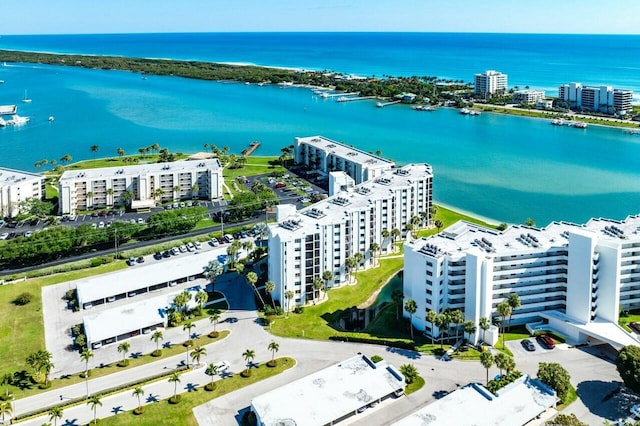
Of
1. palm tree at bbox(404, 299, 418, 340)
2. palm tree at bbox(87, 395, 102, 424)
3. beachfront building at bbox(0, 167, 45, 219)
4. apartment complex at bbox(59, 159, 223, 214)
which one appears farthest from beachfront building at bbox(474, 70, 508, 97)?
palm tree at bbox(87, 395, 102, 424)

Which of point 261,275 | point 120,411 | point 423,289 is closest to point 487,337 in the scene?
point 423,289

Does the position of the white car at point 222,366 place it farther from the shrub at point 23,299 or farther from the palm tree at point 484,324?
the shrub at point 23,299

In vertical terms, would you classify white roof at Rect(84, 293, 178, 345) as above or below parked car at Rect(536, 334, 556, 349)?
above

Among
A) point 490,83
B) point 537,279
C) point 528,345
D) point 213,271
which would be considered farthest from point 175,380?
point 490,83

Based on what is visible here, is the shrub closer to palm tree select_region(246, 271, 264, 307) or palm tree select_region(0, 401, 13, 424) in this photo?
palm tree select_region(0, 401, 13, 424)

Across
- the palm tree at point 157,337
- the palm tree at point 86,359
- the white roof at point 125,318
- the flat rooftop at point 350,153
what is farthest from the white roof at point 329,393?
the flat rooftop at point 350,153
